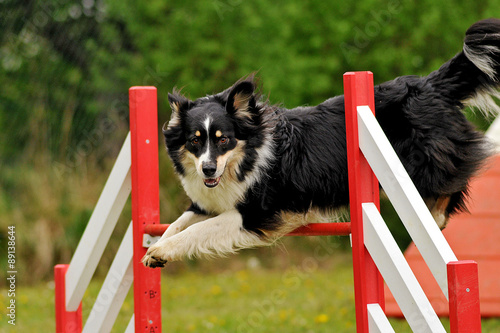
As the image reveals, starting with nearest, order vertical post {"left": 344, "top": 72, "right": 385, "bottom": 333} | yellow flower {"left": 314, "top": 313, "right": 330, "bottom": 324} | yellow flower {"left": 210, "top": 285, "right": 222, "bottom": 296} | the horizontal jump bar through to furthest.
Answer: vertical post {"left": 344, "top": 72, "right": 385, "bottom": 333}
the horizontal jump bar
yellow flower {"left": 314, "top": 313, "right": 330, "bottom": 324}
yellow flower {"left": 210, "top": 285, "right": 222, "bottom": 296}

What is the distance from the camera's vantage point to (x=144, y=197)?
10.9 feet

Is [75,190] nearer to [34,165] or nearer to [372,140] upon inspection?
[34,165]

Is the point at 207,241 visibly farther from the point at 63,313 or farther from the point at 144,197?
the point at 63,313

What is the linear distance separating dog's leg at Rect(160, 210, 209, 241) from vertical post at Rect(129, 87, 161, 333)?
13 cm

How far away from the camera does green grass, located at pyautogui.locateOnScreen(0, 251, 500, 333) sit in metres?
5.55

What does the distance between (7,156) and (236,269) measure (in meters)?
3.39

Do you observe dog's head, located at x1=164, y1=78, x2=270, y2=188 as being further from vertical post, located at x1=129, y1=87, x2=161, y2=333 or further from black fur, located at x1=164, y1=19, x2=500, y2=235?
vertical post, located at x1=129, y1=87, x2=161, y2=333

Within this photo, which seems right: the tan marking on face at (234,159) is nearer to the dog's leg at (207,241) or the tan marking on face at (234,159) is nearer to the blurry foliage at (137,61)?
the dog's leg at (207,241)

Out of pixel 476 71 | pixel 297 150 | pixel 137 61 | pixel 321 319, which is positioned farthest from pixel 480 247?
pixel 137 61

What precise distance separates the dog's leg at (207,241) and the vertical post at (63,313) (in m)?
0.92

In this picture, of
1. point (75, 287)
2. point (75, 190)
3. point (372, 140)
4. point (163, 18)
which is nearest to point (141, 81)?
point (163, 18)

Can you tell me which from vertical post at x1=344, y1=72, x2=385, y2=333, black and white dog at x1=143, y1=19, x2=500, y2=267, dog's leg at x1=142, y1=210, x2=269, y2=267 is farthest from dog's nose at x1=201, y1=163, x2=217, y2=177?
vertical post at x1=344, y1=72, x2=385, y2=333

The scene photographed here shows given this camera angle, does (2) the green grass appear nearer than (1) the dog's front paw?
No

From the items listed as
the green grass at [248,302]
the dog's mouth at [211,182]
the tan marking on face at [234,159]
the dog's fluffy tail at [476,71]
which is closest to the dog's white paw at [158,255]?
the dog's mouth at [211,182]
